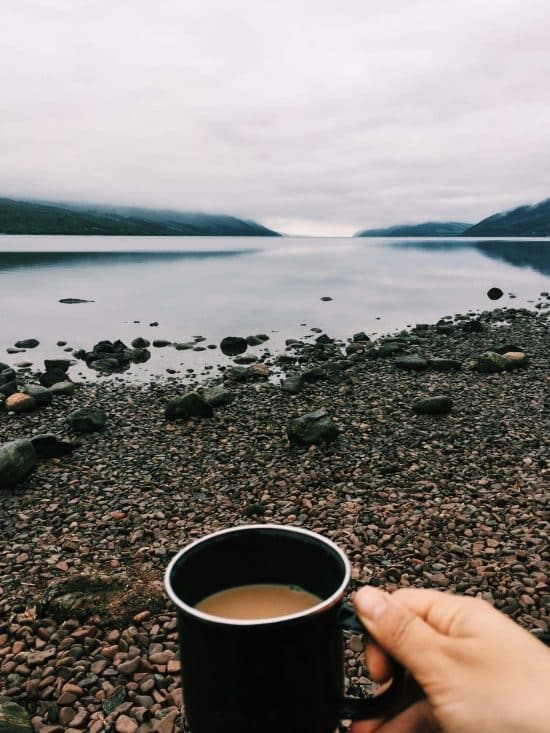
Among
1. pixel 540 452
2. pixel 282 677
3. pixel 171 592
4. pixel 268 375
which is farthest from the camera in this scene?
pixel 268 375

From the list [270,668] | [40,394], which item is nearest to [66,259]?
[40,394]

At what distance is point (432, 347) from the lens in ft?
67.5

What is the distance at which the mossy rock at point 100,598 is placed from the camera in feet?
17.0

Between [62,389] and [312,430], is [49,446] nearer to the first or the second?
[312,430]

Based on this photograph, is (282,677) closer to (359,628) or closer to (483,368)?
(359,628)

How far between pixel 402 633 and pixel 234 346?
21.5m

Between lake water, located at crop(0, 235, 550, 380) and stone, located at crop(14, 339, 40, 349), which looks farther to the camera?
lake water, located at crop(0, 235, 550, 380)

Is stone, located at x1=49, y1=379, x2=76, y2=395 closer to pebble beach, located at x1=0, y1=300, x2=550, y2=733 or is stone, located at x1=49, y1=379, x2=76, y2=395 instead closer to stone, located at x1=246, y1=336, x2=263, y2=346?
pebble beach, located at x1=0, y1=300, x2=550, y2=733

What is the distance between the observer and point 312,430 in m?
9.61

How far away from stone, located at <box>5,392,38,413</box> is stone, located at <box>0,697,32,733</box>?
9845 mm

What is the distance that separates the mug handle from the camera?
56.5 inches

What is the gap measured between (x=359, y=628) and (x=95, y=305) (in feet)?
131

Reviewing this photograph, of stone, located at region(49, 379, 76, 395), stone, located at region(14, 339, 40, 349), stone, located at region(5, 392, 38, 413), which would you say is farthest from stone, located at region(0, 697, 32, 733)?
stone, located at region(14, 339, 40, 349)

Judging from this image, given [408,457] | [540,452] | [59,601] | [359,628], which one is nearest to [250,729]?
[359,628]
